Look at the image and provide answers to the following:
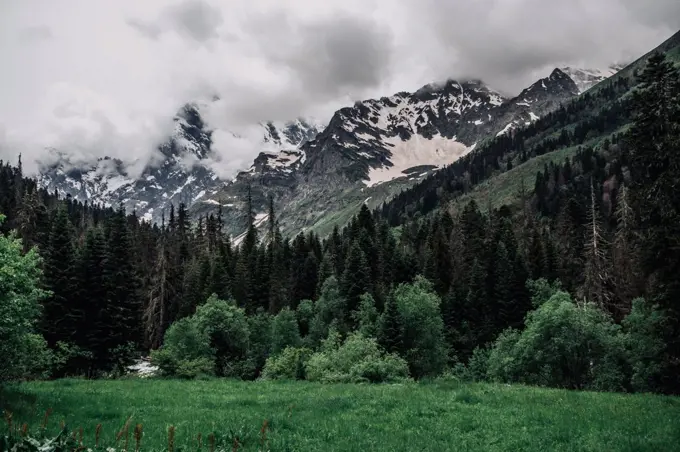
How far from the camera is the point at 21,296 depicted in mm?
19266

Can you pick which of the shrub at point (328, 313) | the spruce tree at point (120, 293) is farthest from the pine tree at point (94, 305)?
the shrub at point (328, 313)

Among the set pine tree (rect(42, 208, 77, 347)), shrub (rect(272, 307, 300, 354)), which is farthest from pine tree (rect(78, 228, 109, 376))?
shrub (rect(272, 307, 300, 354))

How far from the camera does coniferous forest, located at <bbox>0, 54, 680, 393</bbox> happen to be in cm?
2552

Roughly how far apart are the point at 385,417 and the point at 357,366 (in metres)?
19.9

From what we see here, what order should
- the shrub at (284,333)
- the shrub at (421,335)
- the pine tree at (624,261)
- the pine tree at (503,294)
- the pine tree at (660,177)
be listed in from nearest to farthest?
the pine tree at (660,177) → the pine tree at (624,261) → the shrub at (421,335) → the shrub at (284,333) → the pine tree at (503,294)

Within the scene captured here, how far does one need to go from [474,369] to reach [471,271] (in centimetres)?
3115

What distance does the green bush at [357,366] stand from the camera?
3488 centimetres

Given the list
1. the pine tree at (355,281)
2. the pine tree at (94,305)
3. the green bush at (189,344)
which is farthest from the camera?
the pine tree at (355,281)

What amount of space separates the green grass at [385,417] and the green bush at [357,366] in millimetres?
11023

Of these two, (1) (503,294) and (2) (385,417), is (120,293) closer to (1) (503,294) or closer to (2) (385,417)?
(2) (385,417)

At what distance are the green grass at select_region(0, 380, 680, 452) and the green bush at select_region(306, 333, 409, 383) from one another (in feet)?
36.2

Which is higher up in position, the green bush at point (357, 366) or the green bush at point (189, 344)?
the green bush at point (189, 344)

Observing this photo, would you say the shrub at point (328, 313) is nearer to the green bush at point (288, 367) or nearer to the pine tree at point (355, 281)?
the pine tree at point (355, 281)

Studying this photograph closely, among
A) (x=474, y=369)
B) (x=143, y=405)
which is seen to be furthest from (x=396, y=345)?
(x=143, y=405)
